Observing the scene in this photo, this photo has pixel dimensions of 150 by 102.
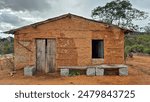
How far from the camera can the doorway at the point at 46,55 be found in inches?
600

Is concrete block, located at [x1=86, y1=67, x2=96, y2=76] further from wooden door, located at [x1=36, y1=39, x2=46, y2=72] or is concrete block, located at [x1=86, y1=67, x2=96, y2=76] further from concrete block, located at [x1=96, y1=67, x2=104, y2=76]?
wooden door, located at [x1=36, y1=39, x2=46, y2=72]

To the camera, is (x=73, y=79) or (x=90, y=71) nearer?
(x=73, y=79)

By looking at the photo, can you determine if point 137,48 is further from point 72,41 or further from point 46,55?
point 46,55

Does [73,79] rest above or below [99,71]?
below

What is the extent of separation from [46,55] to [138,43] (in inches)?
722

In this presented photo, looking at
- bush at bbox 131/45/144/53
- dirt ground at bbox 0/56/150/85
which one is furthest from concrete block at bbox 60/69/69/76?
bush at bbox 131/45/144/53

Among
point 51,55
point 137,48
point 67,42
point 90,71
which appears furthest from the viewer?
point 137,48

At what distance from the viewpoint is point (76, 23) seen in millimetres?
15180

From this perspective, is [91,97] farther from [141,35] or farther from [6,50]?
[141,35]

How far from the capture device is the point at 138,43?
1256 inches

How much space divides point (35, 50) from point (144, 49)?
16443 millimetres

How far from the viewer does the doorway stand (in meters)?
15.2

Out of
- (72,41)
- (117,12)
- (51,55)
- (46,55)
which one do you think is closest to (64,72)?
(51,55)

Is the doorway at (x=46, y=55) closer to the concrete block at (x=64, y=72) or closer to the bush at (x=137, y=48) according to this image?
the concrete block at (x=64, y=72)
